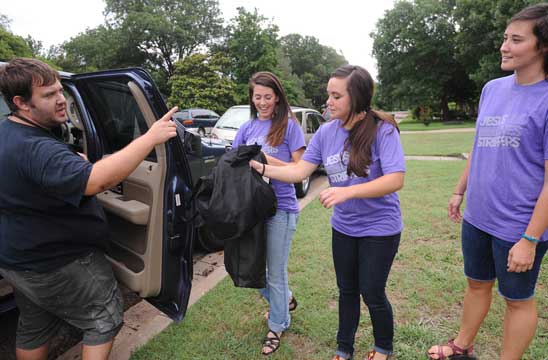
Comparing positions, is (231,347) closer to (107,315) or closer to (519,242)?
(107,315)

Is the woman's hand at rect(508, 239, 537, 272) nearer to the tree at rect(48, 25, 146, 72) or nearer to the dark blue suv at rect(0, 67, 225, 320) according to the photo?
the dark blue suv at rect(0, 67, 225, 320)

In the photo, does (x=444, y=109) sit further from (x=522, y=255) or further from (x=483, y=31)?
(x=522, y=255)

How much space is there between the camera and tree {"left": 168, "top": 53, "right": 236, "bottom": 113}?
25.2 metres

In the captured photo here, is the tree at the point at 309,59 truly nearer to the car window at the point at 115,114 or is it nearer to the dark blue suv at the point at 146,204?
the car window at the point at 115,114

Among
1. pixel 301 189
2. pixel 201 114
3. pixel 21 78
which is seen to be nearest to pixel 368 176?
pixel 21 78

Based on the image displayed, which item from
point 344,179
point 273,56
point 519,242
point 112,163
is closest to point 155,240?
point 112,163

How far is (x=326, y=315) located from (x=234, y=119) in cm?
561

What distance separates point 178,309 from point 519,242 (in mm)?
1895

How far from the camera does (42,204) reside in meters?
1.53

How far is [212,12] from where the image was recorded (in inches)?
1569

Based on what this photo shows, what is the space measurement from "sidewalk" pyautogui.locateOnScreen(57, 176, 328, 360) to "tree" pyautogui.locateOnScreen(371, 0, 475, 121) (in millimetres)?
32738

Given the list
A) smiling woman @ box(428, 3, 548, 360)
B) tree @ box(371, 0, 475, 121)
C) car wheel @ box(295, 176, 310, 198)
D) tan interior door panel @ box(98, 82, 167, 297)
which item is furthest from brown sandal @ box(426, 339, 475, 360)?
tree @ box(371, 0, 475, 121)

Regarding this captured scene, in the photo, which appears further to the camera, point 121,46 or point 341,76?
point 121,46

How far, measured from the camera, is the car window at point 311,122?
302 inches
